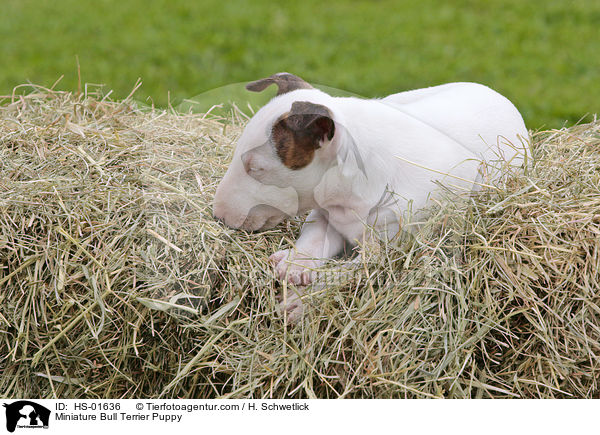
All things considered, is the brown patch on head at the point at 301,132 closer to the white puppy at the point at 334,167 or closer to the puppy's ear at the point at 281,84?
the white puppy at the point at 334,167

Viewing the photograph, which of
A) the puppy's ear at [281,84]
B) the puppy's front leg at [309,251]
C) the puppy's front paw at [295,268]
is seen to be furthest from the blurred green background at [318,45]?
the puppy's front paw at [295,268]

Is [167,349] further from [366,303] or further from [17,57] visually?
[17,57]

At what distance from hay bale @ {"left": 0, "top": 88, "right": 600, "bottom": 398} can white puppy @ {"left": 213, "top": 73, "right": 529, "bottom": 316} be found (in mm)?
117

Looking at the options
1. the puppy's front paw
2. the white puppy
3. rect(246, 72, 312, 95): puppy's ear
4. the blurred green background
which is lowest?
the blurred green background

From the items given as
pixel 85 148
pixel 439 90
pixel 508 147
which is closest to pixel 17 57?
pixel 85 148

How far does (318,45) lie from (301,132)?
397cm

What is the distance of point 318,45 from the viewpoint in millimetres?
6035

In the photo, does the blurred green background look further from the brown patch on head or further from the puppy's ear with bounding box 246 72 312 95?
the brown patch on head

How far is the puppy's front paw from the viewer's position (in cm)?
238

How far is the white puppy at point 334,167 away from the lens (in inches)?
91.4
